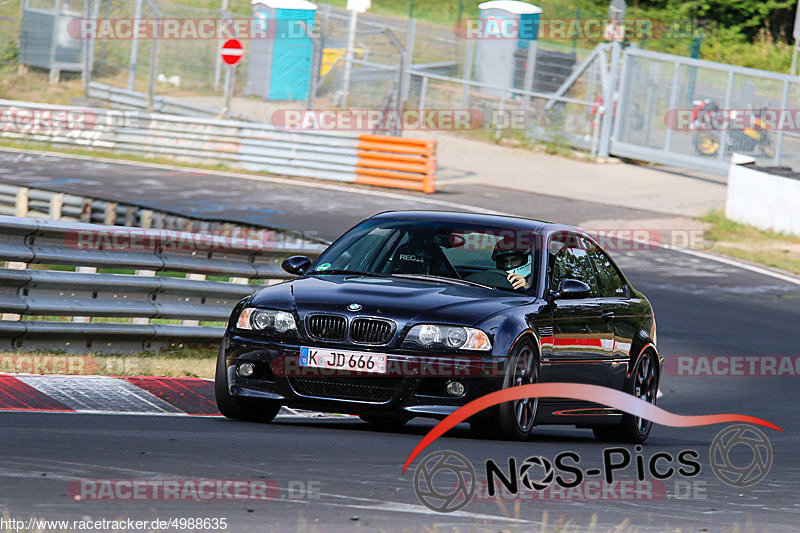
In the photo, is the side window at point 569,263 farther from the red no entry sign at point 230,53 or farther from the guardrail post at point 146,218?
the red no entry sign at point 230,53

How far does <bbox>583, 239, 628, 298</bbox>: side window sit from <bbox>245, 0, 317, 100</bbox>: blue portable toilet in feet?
88.3

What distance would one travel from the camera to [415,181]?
27047 millimetres

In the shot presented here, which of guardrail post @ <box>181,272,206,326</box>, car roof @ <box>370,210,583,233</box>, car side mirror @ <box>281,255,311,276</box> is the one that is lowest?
guardrail post @ <box>181,272,206,326</box>

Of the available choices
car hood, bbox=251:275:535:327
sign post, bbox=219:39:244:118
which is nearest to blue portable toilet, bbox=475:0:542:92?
sign post, bbox=219:39:244:118

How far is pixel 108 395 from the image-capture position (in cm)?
876

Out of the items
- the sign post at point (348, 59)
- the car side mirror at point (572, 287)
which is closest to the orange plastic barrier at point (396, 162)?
the sign post at point (348, 59)

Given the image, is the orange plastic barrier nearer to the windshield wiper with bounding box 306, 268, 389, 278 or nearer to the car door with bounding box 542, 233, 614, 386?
the car door with bounding box 542, 233, 614, 386

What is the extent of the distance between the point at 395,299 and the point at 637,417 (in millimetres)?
→ 2391

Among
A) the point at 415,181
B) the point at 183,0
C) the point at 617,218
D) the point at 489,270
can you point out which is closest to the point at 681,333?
the point at 489,270

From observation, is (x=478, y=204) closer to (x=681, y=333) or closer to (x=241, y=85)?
(x=681, y=333)

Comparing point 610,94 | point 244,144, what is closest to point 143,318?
point 244,144

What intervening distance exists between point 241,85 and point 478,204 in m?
14.4

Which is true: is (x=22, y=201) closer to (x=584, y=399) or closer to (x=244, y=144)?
(x=244, y=144)

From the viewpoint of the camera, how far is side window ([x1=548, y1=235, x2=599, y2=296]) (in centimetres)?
867
